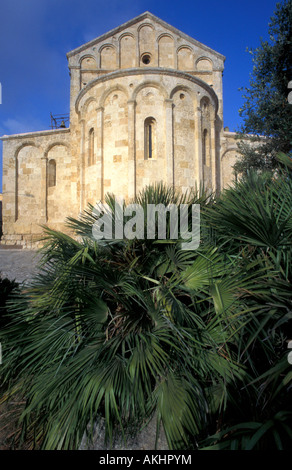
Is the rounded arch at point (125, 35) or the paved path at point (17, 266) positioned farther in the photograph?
the rounded arch at point (125, 35)

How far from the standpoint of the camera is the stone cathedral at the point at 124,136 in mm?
10977

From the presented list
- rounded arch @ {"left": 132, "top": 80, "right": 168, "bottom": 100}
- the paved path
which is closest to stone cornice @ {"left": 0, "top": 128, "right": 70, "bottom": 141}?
rounded arch @ {"left": 132, "top": 80, "right": 168, "bottom": 100}

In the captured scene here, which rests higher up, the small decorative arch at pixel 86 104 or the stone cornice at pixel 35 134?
the small decorative arch at pixel 86 104

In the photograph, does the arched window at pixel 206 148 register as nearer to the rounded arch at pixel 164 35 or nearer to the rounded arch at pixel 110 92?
the rounded arch at pixel 110 92

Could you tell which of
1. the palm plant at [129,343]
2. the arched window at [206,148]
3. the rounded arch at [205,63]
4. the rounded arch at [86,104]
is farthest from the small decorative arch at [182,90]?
the palm plant at [129,343]

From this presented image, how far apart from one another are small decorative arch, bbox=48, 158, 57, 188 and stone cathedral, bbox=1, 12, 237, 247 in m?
0.05

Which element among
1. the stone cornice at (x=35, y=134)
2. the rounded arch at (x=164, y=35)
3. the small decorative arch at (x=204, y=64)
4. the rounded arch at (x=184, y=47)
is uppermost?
the rounded arch at (x=164, y=35)

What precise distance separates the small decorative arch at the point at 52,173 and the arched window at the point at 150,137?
583 cm

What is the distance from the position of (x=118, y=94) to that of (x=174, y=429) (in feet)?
39.0

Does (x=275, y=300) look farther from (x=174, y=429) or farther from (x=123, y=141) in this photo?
(x=123, y=141)

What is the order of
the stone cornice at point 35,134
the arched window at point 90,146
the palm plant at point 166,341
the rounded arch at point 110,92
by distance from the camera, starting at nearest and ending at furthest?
the palm plant at point 166,341 → the rounded arch at point 110,92 → the arched window at point 90,146 → the stone cornice at point 35,134

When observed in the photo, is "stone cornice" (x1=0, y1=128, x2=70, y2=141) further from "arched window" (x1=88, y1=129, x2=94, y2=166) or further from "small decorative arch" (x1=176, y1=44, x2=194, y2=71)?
"small decorative arch" (x1=176, y1=44, x2=194, y2=71)

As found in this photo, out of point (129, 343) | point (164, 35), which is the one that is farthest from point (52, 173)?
point (129, 343)

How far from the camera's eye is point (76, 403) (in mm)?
1866
